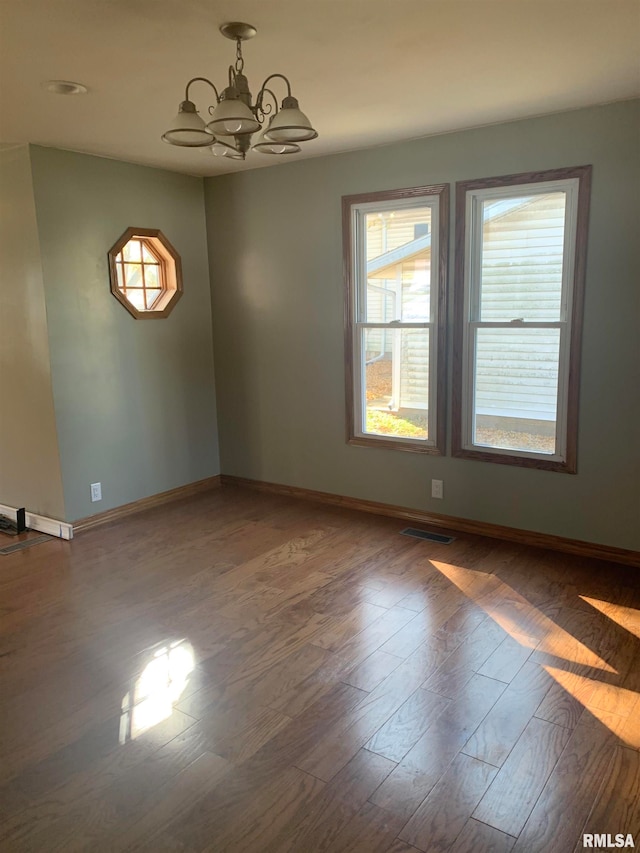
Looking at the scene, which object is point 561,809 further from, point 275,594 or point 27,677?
point 27,677

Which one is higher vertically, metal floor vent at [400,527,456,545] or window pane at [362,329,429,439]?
window pane at [362,329,429,439]

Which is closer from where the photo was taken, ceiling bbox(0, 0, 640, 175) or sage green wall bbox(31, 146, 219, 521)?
ceiling bbox(0, 0, 640, 175)

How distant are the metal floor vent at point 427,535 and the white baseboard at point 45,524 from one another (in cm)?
222

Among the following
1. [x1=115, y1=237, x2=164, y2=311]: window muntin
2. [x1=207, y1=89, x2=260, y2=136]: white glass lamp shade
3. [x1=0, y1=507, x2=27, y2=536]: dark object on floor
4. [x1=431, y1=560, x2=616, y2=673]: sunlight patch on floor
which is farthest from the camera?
[x1=115, y1=237, x2=164, y2=311]: window muntin

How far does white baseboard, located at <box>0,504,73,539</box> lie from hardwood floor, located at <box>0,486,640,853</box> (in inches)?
10.8

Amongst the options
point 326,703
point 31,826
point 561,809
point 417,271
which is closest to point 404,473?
point 417,271

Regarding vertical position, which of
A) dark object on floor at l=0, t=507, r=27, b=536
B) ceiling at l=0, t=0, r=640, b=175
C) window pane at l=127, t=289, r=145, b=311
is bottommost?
dark object on floor at l=0, t=507, r=27, b=536

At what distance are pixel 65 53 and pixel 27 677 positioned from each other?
2.48 meters

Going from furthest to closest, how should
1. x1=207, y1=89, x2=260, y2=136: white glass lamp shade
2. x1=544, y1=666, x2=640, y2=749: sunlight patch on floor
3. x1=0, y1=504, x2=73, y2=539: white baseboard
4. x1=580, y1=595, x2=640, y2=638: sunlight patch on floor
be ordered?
x1=0, y1=504, x2=73, y2=539: white baseboard → x1=580, y1=595, x2=640, y2=638: sunlight patch on floor → x1=544, y1=666, x2=640, y2=749: sunlight patch on floor → x1=207, y1=89, x2=260, y2=136: white glass lamp shade

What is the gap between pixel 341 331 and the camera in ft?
14.5

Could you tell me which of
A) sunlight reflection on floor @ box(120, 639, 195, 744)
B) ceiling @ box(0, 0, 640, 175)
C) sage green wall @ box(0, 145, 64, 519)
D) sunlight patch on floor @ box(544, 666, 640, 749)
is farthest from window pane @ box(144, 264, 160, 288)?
sunlight patch on floor @ box(544, 666, 640, 749)

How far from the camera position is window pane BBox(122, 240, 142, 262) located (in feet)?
14.7

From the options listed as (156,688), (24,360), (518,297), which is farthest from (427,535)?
(24,360)

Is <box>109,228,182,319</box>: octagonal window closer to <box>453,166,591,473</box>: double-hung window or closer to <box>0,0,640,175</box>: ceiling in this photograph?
<box>0,0,640,175</box>: ceiling
